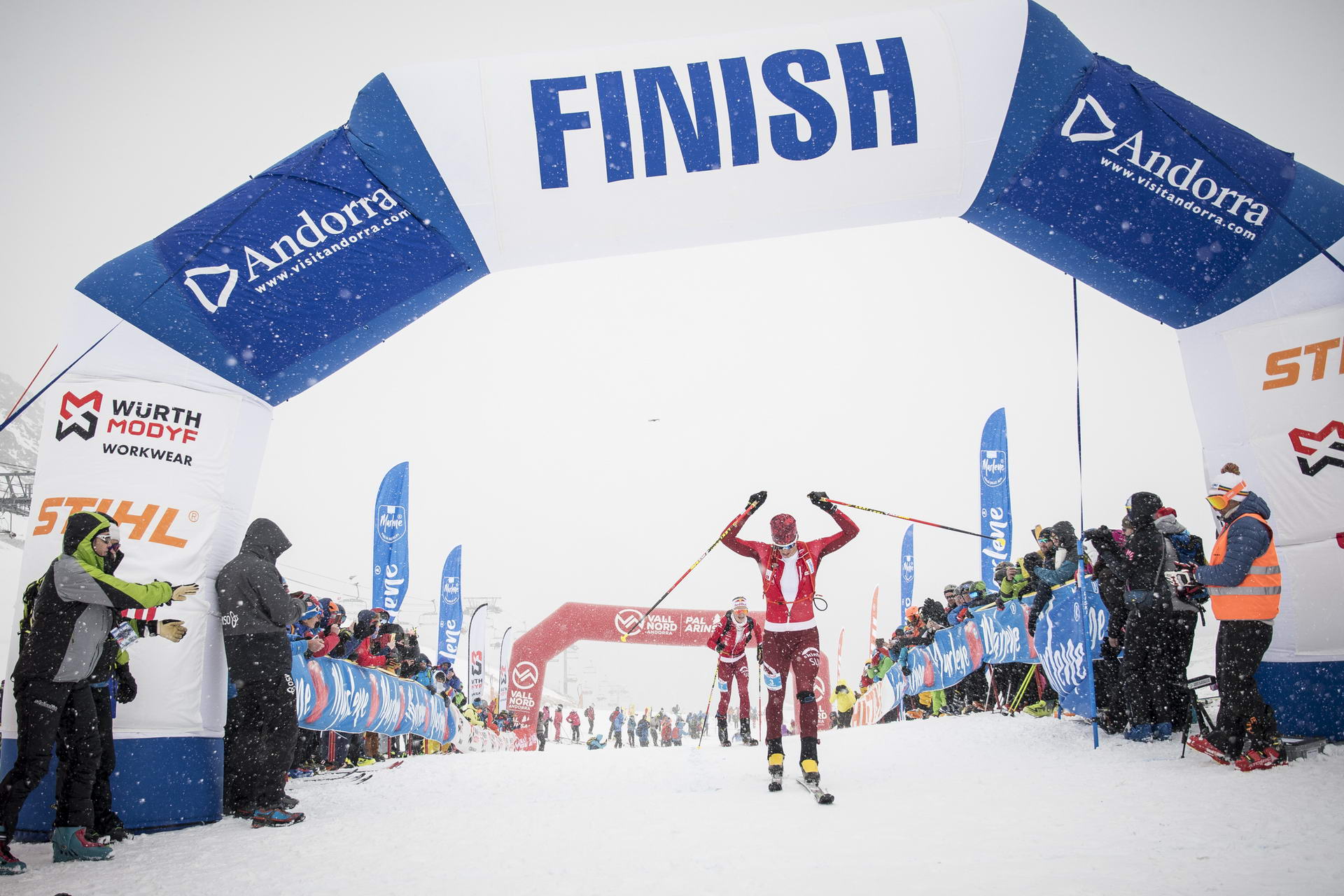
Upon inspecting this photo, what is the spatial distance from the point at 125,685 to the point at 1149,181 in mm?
6473

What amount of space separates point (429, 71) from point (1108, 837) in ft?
17.3

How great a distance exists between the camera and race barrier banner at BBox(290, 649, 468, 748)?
6922mm

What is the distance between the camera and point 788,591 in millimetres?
4703

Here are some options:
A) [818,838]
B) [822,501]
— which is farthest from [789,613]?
[818,838]

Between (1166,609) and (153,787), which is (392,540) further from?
(1166,609)

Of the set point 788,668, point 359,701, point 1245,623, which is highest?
point 1245,623

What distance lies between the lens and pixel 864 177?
16.7ft

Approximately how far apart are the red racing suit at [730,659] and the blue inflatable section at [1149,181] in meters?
5.40

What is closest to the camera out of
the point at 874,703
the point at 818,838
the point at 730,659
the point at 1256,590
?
the point at 818,838

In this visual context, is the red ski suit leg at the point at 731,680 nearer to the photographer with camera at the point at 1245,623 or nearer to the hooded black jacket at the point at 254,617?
the photographer with camera at the point at 1245,623

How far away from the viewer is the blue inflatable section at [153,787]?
148 inches

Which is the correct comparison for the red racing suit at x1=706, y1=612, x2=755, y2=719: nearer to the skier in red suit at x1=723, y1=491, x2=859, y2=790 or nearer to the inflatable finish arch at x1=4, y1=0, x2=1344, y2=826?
the skier in red suit at x1=723, y1=491, x2=859, y2=790

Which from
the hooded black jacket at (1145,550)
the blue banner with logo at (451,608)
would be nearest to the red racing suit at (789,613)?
the hooded black jacket at (1145,550)

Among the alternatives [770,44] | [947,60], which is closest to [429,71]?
[770,44]
